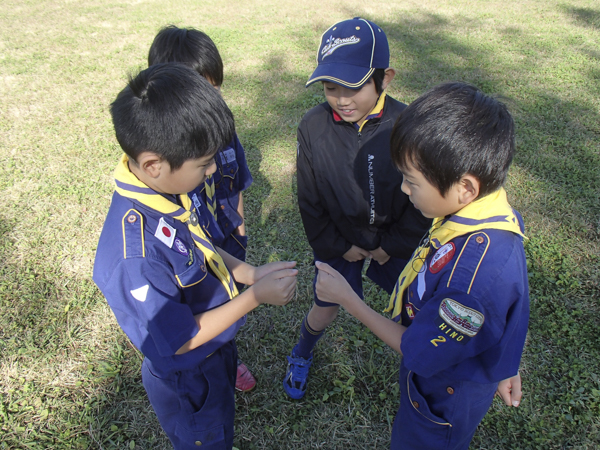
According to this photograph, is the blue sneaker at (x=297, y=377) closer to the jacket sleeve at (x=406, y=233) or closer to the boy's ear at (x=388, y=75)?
the jacket sleeve at (x=406, y=233)

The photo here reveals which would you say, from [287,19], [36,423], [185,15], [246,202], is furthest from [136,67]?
[36,423]

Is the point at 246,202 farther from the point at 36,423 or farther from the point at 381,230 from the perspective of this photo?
the point at 36,423

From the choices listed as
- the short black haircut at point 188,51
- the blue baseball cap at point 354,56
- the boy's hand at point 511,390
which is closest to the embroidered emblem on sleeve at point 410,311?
the boy's hand at point 511,390

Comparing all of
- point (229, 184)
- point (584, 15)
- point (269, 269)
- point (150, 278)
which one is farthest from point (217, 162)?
point (584, 15)

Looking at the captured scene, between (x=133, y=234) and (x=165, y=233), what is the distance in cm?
12

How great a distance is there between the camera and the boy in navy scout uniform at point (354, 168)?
5.57 ft

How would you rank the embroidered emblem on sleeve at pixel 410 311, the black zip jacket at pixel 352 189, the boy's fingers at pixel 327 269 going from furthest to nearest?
the black zip jacket at pixel 352 189 → the boy's fingers at pixel 327 269 → the embroidered emblem on sleeve at pixel 410 311

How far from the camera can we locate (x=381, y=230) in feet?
6.60

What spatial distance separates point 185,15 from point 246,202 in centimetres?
585

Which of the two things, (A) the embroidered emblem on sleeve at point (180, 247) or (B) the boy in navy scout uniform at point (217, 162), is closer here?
(A) the embroidered emblem on sleeve at point (180, 247)

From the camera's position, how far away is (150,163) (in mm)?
1280

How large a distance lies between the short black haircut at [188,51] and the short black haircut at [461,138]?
4.06 ft

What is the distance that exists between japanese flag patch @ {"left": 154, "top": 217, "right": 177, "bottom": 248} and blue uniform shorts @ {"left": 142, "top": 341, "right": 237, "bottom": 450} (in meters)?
0.51

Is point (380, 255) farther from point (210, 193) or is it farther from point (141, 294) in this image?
point (141, 294)
